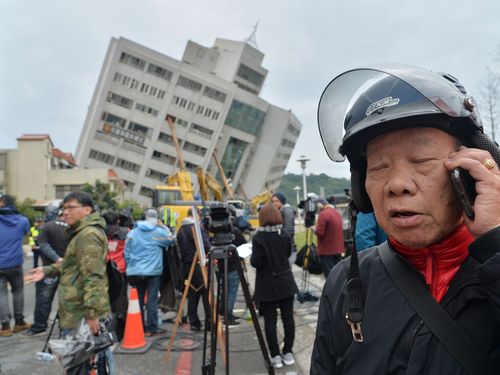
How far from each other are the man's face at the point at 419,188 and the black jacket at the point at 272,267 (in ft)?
11.8

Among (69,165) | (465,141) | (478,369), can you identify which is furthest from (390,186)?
(69,165)

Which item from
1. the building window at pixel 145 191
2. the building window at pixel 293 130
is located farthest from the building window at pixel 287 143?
the building window at pixel 145 191

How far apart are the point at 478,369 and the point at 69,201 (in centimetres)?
352

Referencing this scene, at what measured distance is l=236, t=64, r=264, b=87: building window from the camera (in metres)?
54.1

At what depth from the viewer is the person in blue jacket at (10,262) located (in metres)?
5.88

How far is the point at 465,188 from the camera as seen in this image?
984mm

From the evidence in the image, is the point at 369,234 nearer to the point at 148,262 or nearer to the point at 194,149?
the point at 148,262

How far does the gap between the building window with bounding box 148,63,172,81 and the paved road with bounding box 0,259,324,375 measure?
1757 inches

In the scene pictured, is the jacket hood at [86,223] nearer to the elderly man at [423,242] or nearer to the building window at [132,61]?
the elderly man at [423,242]

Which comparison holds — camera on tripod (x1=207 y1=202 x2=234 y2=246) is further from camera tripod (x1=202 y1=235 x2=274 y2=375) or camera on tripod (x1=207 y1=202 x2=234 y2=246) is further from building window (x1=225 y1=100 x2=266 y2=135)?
building window (x1=225 y1=100 x2=266 y2=135)

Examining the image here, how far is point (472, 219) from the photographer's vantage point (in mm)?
972

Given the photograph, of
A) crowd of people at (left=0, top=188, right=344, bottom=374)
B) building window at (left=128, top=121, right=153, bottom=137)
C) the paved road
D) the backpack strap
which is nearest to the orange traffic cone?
the paved road

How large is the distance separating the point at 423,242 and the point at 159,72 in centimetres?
4929

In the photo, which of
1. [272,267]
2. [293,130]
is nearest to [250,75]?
[293,130]
